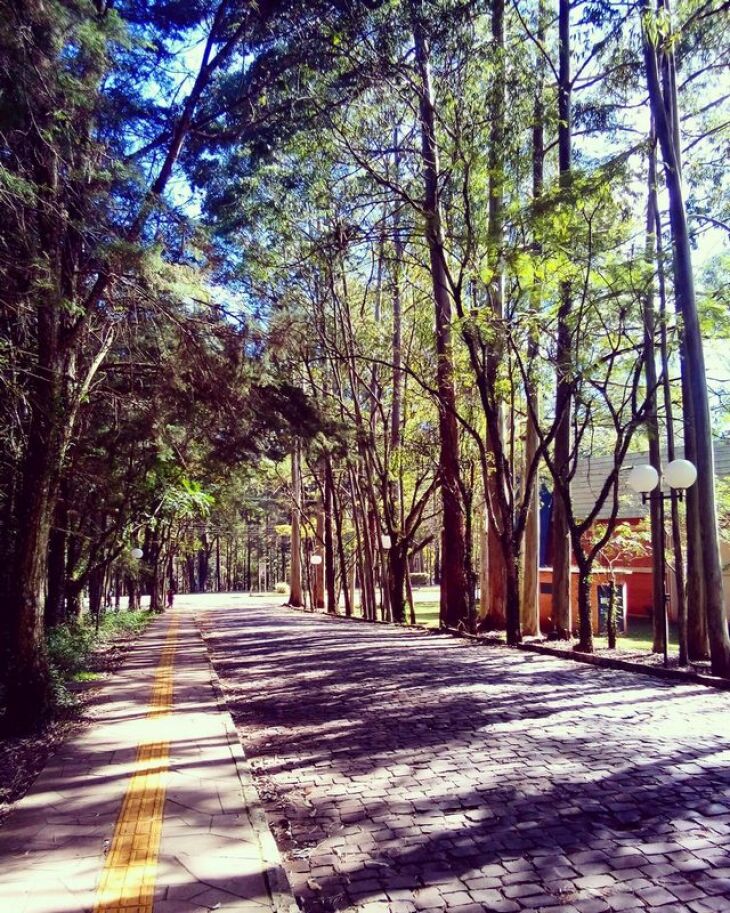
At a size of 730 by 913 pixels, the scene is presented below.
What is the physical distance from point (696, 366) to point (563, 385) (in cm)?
303

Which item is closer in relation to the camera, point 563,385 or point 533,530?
point 563,385

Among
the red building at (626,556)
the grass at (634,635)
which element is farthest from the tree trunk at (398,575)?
the red building at (626,556)

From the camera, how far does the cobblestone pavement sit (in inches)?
144

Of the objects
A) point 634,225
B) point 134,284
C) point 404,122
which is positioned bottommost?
point 134,284

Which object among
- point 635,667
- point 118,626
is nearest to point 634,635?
point 635,667

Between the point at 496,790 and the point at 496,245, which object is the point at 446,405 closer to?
the point at 496,245

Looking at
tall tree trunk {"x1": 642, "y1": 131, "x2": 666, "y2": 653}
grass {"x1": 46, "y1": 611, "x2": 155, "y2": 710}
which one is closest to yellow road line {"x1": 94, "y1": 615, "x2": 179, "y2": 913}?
grass {"x1": 46, "y1": 611, "x2": 155, "y2": 710}

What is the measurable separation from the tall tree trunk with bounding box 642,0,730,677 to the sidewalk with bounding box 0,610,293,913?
6552 millimetres

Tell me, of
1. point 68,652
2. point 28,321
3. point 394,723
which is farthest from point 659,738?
point 68,652

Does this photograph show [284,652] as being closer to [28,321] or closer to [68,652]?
[68,652]

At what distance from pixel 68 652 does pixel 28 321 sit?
5688mm

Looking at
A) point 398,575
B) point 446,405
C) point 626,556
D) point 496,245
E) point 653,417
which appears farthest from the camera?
point 626,556

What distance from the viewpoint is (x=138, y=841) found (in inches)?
164

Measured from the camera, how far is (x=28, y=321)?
820cm
